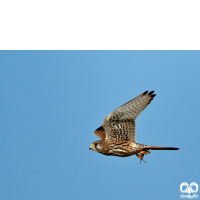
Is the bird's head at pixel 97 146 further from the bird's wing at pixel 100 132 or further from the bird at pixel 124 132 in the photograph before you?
the bird's wing at pixel 100 132

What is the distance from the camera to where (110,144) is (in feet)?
25.7

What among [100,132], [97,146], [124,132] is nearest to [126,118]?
[124,132]

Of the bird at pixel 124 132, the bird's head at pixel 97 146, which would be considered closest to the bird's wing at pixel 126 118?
the bird at pixel 124 132

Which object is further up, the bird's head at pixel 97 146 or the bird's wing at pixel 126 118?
the bird's wing at pixel 126 118

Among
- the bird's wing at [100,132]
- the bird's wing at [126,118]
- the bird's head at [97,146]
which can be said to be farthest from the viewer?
the bird's wing at [100,132]

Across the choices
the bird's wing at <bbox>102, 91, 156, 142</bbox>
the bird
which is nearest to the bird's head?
the bird

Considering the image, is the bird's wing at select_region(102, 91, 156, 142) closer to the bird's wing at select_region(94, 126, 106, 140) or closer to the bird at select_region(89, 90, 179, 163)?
the bird at select_region(89, 90, 179, 163)

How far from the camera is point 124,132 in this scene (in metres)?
7.64

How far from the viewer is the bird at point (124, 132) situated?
7.15 meters
